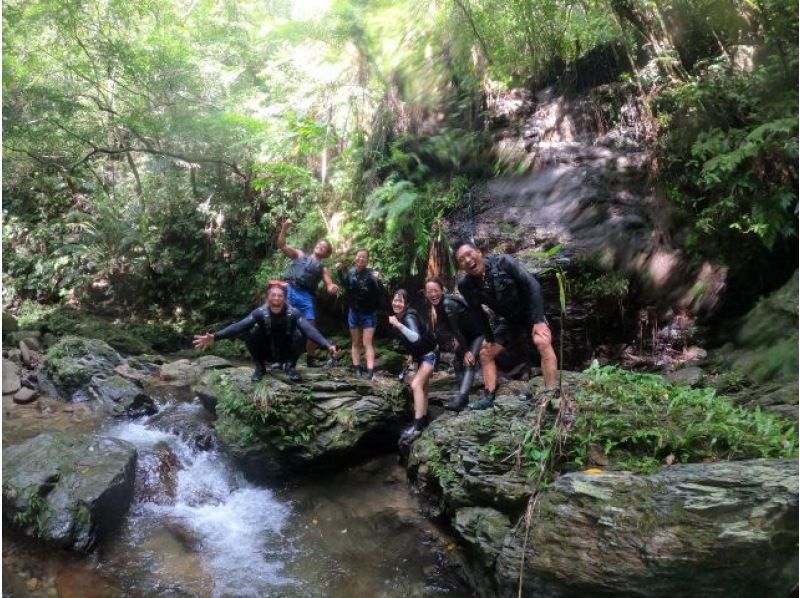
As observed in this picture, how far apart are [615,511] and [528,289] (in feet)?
8.87

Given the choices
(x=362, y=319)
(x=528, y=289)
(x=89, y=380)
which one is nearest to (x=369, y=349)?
(x=362, y=319)

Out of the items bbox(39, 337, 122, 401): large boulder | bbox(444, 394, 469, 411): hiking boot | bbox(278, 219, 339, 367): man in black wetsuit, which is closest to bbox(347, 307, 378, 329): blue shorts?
bbox(278, 219, 339, 367): man in black wetsuit

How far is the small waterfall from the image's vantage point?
4568 millimetres

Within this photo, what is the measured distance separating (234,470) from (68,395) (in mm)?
4243

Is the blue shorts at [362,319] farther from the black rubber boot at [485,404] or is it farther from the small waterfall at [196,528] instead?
the small waterfall at [196,528]

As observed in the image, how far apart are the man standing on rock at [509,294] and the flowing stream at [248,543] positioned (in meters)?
1.73

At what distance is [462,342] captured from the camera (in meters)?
6.60

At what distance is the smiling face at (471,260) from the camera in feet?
18.8

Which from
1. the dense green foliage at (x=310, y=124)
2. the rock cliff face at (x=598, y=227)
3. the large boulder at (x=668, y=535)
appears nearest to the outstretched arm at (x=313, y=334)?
the rock cliff face at (x=598, y=227)

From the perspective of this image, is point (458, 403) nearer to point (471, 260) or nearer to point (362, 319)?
point (471, 260)

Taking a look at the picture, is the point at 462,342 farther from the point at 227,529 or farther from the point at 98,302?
the point at 98,302

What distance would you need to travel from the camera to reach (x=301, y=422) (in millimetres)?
6355

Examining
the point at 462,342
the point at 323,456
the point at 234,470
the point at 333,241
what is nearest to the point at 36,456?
the point at 234,470

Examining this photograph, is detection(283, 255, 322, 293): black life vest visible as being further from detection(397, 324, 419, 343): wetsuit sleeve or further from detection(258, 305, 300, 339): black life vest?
detection(397, 324, 419, 343): wetsuit sleeve
